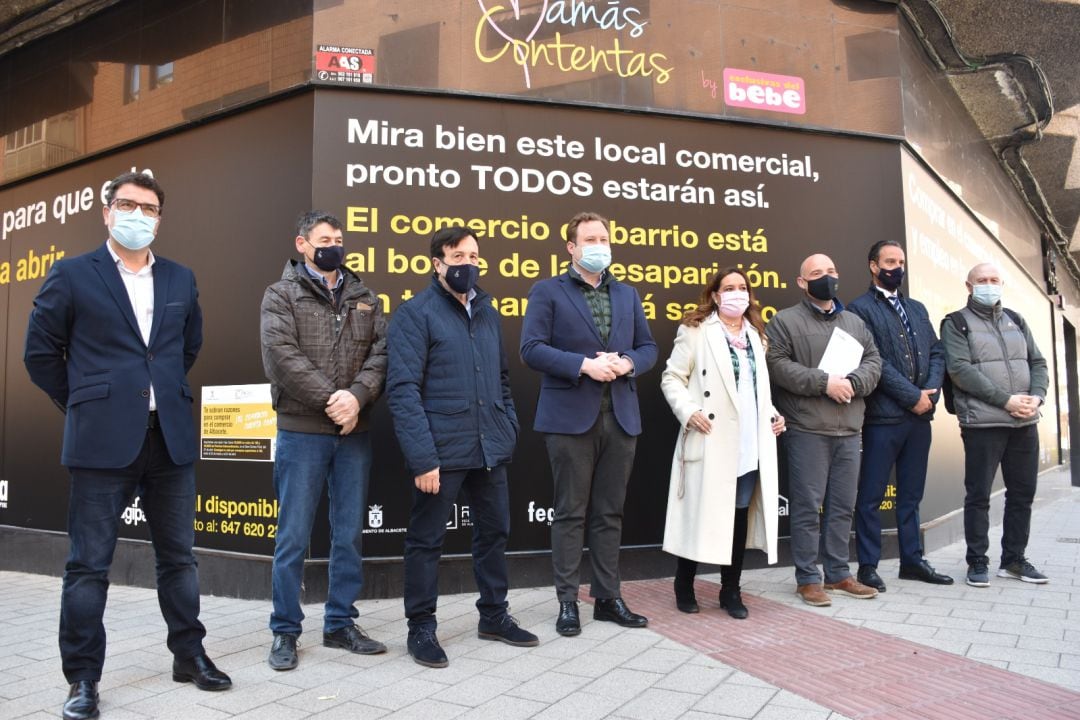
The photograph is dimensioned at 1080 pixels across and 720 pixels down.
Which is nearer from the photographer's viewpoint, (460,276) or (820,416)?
(460,276)

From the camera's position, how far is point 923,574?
5.26 m

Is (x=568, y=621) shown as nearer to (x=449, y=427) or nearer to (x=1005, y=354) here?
(x=449, y=427)

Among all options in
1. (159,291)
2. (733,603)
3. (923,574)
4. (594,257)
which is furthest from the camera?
(923,574)

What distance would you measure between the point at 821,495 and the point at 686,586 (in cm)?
103

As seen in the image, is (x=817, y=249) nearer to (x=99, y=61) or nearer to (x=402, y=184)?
(x=402, y=184)

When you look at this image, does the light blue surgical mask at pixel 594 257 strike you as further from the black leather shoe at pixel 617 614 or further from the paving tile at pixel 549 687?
the paving tile at pixel 549 687

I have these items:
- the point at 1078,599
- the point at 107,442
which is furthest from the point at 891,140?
the point at 107,442

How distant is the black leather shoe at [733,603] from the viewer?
14.4ft

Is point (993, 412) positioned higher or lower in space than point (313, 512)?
higher

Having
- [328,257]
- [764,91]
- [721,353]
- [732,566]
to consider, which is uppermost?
[764,91]

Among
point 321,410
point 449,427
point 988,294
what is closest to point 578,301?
point 449,427

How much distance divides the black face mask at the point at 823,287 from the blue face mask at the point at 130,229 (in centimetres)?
372

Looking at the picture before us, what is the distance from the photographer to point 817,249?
6.07 m

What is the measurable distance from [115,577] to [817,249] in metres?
5.57
